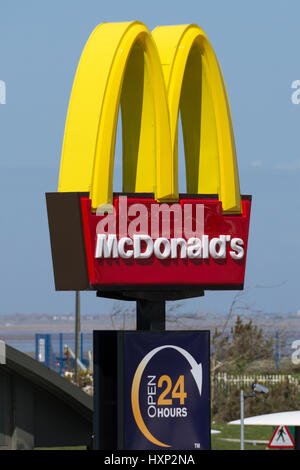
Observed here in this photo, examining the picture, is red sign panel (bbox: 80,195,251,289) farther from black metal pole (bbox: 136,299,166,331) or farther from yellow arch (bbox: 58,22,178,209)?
black metal pole (bbox: 136,299,166,331)

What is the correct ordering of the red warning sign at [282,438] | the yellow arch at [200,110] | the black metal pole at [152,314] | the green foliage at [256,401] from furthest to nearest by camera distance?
the green foliage at [256,401] → the red warning sign at [282,438] → the yellow arch at [200,110] → the black metal pole at [152,314]

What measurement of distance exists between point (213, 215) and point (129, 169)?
7.10 feet

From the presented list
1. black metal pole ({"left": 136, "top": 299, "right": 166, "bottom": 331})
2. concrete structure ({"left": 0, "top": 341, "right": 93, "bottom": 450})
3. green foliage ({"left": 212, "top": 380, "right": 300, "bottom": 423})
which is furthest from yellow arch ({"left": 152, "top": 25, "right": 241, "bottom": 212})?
green foliage ({"left": 212, "top": 380, "right": 300, "bottom": 423})

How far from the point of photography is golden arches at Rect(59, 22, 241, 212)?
20453 mm

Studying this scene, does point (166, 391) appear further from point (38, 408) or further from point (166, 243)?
point (38, 408)

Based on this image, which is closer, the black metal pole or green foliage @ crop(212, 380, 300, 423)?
the black metal pole

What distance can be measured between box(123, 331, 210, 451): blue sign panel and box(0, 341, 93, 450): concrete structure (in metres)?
4.84

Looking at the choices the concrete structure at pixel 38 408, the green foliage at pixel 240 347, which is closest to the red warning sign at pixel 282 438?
the concrete structure at pixel 38 408

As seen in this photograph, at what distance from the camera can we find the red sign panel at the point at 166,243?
20422 mm

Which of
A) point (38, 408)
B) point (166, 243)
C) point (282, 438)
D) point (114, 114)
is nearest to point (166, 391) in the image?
point (166, 243)

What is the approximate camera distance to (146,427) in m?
20.8

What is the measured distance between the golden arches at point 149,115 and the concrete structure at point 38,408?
5.41 metres

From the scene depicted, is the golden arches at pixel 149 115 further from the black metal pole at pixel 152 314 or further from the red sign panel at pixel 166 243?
the black metal pole at pixel 152 314

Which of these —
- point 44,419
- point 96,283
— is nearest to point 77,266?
point 96,283
